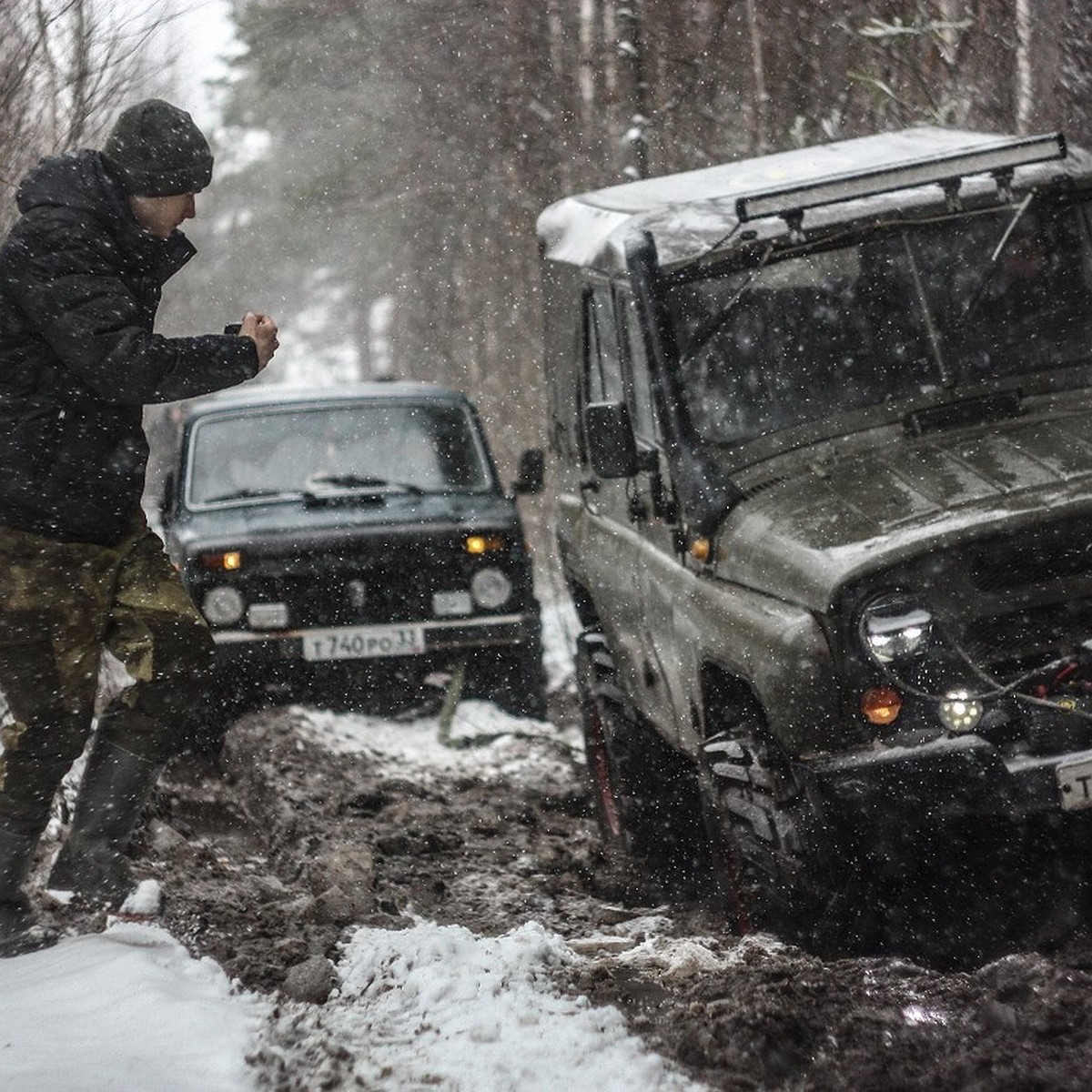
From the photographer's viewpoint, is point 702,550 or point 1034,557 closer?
point 1034,557

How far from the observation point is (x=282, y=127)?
32219 mm

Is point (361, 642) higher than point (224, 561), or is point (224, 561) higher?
point (224, 561)

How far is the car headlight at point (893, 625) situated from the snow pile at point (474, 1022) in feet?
3.51

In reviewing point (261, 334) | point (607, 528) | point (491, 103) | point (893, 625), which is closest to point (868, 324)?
point (893, 625)

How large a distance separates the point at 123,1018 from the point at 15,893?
0.88 metres

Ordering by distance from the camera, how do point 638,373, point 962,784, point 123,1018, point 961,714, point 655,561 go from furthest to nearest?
1. point 655,561
2. point 638,373
3. point 961,714
4. point 962,784
5. point 123,1018

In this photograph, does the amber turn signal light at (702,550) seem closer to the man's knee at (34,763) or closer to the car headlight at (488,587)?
the man's knee at (34,763)

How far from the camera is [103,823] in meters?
4.91

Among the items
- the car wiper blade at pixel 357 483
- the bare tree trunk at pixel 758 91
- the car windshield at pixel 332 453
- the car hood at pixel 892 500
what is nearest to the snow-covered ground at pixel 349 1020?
the car hood at pixel 892 500

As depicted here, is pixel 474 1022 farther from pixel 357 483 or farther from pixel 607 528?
pixel 357 483

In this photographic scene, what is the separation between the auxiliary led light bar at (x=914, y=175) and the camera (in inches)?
217

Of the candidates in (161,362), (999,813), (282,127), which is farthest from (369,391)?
(282,127)

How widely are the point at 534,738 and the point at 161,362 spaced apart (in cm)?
547

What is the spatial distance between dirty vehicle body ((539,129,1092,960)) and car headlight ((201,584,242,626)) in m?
2.58
